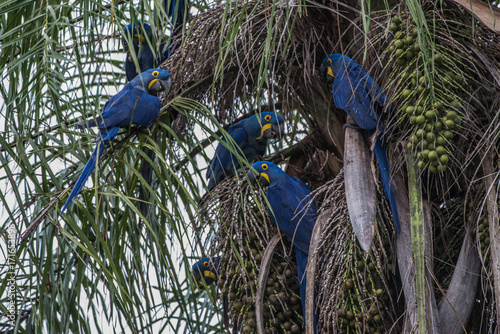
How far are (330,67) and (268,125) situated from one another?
773mm

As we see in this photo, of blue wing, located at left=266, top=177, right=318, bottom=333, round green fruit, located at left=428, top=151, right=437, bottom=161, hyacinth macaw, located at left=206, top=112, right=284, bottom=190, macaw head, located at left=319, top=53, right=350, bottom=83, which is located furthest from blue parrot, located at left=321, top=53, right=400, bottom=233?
hyacinth macaw, located at left=206, top=112, right=284, bottom=190

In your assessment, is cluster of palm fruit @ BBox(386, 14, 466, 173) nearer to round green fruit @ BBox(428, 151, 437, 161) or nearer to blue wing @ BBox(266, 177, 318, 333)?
round green fruit @ BBox(428, 151, 437, 161)

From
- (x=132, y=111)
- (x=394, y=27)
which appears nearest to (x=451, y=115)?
(x=394, y=27)

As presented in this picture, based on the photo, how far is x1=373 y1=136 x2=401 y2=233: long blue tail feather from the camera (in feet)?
6.09

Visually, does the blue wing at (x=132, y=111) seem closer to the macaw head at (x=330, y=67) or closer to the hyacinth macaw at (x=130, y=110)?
the hyacinth macaw at (x=130, y=110)

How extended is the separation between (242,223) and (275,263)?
0.20m

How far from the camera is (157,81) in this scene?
2.67 meters

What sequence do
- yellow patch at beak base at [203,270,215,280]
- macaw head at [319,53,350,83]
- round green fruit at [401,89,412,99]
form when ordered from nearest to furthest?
round green fruit at [401,89,412,99], macaw head at [319,53,350,83], yellow patch at beak base at [203,270,215,280]

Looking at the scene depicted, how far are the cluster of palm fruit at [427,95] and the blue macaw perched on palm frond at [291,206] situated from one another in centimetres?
60

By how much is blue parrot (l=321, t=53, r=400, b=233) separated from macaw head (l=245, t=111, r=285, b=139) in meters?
0.73

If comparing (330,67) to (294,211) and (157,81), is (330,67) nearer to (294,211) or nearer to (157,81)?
(294,211)

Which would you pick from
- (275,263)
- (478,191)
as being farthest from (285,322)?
(478,191)

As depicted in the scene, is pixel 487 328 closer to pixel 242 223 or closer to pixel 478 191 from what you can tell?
pixel 478 191

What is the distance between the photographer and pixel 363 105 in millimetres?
2066
